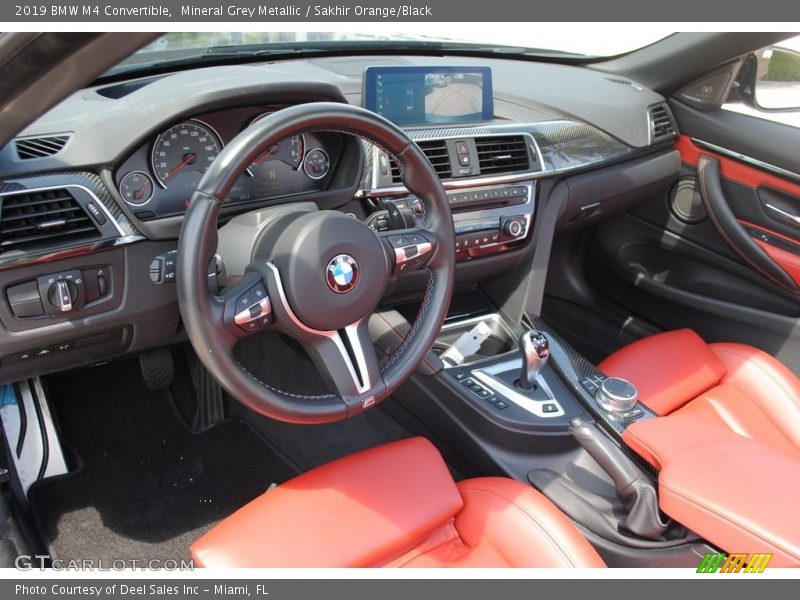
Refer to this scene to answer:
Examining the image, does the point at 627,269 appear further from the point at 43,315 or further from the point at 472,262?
the point at 43,315

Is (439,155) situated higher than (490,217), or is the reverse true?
(439,155)

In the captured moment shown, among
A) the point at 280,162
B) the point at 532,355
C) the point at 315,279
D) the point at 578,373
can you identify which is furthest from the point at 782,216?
the point at 315,279

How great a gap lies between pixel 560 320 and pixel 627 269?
0.34 m

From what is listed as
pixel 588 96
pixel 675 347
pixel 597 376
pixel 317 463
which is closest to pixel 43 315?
pixel 317 463

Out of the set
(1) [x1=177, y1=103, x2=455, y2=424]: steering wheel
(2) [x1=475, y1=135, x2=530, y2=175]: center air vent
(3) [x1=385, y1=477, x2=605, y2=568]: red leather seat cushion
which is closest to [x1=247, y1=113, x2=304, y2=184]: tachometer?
(1) [x1=177, y1=103, x2=455, y2=424]: steering wheel

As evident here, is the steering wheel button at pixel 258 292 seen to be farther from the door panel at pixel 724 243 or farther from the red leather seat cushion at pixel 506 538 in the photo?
the door panel at pixel 724 243

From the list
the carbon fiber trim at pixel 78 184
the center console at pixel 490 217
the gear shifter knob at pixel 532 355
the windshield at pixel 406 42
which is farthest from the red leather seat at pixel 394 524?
the windshield at pixel 406 42

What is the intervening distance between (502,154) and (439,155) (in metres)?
0.24

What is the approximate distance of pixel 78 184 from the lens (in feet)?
4.50

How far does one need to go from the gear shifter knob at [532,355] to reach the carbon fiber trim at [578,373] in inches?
4.3

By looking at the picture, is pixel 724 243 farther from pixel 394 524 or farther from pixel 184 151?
pixel 184 151

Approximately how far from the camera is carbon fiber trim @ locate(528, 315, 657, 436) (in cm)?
172

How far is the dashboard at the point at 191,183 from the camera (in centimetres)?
137

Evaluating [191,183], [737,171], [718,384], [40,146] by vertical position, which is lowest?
[718,384]
